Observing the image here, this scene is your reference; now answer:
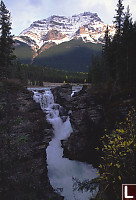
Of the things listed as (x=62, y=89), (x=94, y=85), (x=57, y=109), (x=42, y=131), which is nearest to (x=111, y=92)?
(x=94, y=85)

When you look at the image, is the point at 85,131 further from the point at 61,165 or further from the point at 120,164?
the point at 120,164

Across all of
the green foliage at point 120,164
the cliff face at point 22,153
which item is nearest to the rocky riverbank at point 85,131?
the cliff face at point 22,153

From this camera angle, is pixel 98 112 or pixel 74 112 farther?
pixel 74 112

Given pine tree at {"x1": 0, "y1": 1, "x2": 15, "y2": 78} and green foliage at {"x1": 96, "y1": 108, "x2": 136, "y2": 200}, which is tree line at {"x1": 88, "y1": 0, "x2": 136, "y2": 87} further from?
pine tree at {"x1": 0, "y1": 1, "x2": 15, "y2": 78}

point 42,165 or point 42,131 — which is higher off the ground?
point 42,131

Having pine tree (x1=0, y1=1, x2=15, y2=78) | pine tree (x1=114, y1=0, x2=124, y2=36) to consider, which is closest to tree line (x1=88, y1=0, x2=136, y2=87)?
pine tree (x1=114, y1=0, x2=124, y2=36)

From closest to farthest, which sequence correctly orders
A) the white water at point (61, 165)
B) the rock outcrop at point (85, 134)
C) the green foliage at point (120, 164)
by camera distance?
the green foliage at point (120, 164)
the white water at point (61, 165)
the rock outcrop at point (85, 134)

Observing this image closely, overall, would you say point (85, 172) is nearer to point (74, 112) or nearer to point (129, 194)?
point (74, 112)

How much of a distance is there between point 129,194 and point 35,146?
50.2 feet

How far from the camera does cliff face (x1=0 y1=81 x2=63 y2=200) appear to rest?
40.6ft

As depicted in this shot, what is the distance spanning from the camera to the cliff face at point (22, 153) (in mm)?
12367

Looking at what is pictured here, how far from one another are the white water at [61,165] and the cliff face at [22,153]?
7.26 feet

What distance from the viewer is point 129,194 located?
13.4 feet

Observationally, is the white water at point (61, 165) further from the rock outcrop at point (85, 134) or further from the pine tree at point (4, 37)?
the pine tree at point (4, 37)
